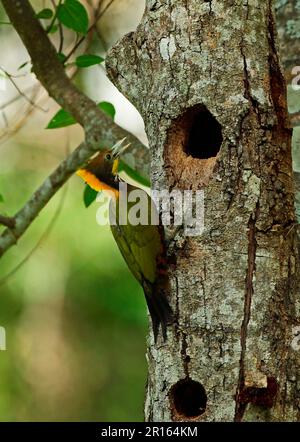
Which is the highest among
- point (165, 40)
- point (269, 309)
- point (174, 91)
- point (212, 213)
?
point (165, 40)

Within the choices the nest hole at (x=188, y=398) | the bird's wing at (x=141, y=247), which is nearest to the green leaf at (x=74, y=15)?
the bird's wing at (x=141, y=247)

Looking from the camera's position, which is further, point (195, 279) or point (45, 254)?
point (45, 254)

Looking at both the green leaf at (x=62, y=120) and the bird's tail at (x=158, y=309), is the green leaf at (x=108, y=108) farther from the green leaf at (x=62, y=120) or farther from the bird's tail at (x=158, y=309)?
the bird's tail at (x=158, y=309)

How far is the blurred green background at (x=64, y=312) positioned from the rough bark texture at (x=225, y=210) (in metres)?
3.86

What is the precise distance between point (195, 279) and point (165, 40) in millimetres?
1111

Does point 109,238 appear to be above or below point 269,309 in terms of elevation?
above

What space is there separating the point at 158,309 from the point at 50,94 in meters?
2.11

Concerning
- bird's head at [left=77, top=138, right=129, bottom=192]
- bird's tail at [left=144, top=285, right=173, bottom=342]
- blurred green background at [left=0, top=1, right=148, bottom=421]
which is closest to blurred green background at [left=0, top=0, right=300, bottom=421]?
blurred green background at [left=0, top=1, right=148, bottom=421]

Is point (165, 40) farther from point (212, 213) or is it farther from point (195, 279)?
point (195, 279)

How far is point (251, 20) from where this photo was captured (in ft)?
13.7

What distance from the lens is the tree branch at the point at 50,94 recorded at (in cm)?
552

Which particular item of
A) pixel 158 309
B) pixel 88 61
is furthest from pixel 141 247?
pixel 88 61

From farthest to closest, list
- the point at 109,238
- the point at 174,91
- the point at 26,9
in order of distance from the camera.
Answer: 1. the point at 109,238
2. the point at 26,9
3. the point at 174,91
